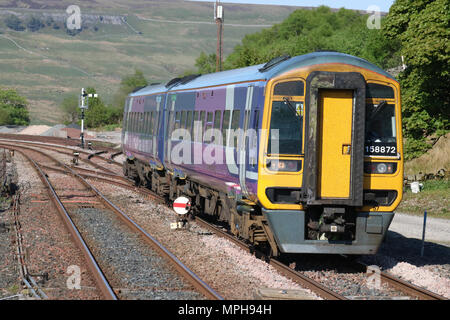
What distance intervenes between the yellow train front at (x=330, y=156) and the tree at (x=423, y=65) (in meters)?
12.1

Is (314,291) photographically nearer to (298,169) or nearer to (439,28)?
(298,169)

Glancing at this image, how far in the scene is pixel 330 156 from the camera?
413 inches

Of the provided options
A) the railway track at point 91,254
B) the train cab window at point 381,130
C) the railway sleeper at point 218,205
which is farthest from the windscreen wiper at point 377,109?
the railway track at point 91,254

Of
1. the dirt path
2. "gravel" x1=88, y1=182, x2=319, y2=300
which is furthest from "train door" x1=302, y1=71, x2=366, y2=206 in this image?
the dirt path

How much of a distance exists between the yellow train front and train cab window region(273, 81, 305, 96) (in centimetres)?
2

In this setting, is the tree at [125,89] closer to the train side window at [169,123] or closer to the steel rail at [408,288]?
the train side window at [169,123]

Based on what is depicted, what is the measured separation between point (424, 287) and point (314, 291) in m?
1.89

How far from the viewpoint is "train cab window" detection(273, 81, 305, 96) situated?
10586 mm

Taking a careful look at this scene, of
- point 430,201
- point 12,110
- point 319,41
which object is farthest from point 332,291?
point 12,110

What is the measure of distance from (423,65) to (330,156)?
13.5 m

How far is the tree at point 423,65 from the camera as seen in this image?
21969 millimetres

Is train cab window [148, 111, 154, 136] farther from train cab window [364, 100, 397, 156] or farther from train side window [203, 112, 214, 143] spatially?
train cab window [364, 100, 397, 156]
